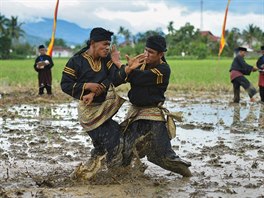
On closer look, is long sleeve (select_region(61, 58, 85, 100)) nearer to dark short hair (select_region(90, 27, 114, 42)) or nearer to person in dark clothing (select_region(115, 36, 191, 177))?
dark short hair (select_region(90, 27, 114, 42))

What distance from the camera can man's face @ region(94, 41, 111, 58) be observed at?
505 centimetres

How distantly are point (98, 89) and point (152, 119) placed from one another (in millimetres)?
698

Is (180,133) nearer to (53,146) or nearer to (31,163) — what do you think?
(53,146)

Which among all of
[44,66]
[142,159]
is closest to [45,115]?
[44,66]

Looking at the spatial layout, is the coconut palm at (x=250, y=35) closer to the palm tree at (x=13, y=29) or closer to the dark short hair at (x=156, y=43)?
the palm tree at (x=13, y=29)

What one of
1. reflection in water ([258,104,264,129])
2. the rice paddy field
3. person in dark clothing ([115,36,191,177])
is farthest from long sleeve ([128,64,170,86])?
reflection in water ([258,104,264,129])

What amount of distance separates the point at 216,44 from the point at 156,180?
238 feet

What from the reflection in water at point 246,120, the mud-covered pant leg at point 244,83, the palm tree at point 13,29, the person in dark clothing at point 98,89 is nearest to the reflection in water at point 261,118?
the reflection in water at point 246,120

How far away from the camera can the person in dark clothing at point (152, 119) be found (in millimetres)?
5137

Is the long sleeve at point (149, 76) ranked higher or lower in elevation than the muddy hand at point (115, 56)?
lower

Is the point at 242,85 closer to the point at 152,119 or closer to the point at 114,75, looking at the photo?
the point at 152,119

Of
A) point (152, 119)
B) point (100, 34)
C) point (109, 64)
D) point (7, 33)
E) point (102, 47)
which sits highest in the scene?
point (7, 33)

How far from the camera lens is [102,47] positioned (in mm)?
5047

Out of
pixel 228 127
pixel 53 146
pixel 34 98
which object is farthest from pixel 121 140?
pixel 34 98
